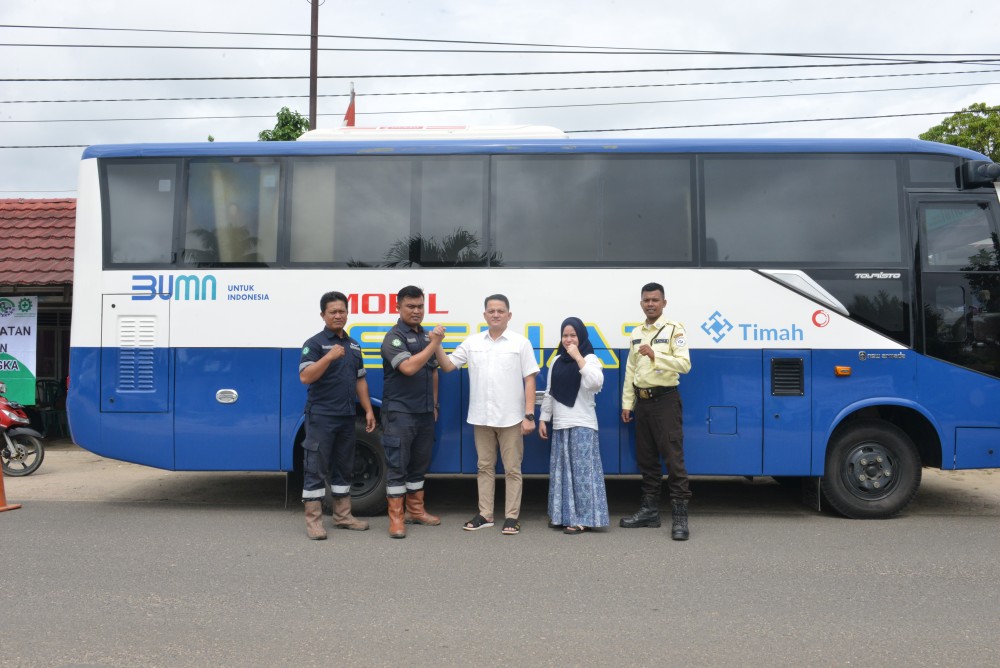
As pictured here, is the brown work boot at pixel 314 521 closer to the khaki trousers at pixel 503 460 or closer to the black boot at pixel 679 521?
the khaki trousers at pixel 503 460

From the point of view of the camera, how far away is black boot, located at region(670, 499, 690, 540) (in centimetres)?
616

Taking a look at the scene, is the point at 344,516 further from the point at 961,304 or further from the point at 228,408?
the point at 961,304

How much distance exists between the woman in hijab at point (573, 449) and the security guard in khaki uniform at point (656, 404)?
379 mm

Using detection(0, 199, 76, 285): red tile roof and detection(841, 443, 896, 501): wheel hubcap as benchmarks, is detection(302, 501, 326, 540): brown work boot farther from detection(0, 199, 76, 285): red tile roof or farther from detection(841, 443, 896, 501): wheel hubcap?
detection(0, 199, 76, 285): red tile roof

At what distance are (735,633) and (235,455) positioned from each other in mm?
4715

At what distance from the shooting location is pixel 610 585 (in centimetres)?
497

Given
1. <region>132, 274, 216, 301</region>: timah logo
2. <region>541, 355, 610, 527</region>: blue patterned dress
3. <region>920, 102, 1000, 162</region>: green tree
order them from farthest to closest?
<region>920, 102, 1000, 162</region>: green tree → <region>132, 274, 216, 301</region>: timah logo → <region>541, 355, 610, 527</region>: blue patterned dress

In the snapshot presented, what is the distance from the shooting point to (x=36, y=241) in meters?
11.6

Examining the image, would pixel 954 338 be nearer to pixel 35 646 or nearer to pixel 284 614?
pixel 284 614

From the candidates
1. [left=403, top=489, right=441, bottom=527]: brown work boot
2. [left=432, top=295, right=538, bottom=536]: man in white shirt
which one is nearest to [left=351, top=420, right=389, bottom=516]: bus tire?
[left=403, top=489, right=441, bottom=527]: brown work boot

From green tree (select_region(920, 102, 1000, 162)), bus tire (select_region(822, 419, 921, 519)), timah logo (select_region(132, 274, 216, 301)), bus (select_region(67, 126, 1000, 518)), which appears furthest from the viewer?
green tree (select_region(920, 102, 1000, 162))

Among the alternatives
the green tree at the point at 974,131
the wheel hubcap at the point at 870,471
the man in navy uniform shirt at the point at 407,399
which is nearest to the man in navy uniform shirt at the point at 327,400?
the man in navy uniform shirt at the point at 407,399

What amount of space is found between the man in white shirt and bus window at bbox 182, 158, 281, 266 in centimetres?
211

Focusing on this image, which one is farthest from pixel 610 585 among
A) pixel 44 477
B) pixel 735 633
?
pixel 44 477
